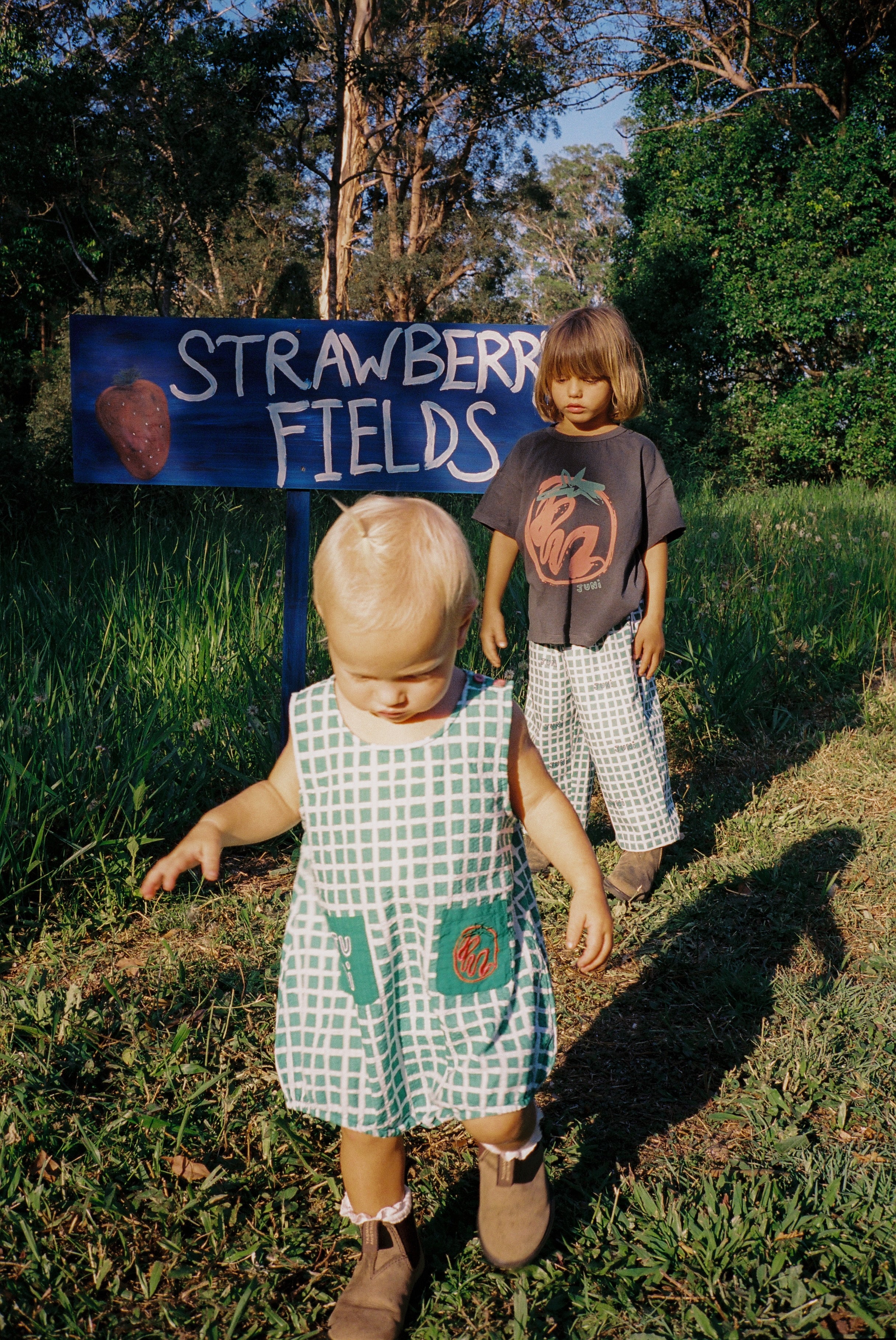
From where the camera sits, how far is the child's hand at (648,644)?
262cm

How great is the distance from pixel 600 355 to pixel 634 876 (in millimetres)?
1370

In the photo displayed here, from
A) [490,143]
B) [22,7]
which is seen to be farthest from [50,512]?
[490,143]

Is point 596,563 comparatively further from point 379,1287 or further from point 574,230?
point 574,230

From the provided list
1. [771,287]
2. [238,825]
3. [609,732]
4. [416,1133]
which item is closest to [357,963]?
[238,825]

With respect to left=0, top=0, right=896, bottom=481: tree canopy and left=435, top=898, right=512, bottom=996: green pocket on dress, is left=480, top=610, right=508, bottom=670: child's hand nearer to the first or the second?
left=435, top=898, right=512, bottom=996: green pocket on dress

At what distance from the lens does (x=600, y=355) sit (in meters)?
2.44

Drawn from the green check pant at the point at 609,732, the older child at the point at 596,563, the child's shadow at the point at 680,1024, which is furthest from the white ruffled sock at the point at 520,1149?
the older child at the point at 596,563

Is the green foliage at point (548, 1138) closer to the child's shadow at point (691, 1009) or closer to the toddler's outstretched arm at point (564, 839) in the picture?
the child's shadow at point (691, 1009)

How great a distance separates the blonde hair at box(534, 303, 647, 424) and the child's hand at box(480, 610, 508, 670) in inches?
23.4

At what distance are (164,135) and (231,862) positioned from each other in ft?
40.3

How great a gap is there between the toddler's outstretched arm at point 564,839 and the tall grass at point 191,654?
5.02 feet

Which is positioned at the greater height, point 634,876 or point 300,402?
point 300,402

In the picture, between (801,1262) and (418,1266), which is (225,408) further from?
(801,1262)

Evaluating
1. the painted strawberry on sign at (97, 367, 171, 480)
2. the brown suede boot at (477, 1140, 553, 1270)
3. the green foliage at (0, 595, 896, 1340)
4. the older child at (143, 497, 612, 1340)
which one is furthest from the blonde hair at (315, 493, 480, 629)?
the painted strawberry on sign at (97, 367, 171, 480)
